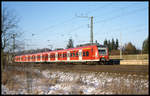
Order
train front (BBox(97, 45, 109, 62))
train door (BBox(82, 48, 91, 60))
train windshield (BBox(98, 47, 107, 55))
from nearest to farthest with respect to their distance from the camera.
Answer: train front (BBox(97, 45, 109, 62)) < train windshield (BBox(98, 47, 107, 55)) < train door (BBox(82, 48, 91, 60))

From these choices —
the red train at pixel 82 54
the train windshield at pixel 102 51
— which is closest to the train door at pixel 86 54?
the red train at pixel 82 54

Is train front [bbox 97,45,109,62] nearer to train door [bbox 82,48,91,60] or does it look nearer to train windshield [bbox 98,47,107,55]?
train windshield [bbox 98,47,107,55]

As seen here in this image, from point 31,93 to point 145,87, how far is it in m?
5.05

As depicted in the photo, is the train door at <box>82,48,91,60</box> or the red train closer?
the red train

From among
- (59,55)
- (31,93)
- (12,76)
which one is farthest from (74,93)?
(59,55)

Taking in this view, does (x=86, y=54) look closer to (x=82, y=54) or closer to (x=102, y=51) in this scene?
(x=82, y=54)

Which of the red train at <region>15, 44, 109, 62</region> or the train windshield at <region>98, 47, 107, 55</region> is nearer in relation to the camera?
the red train at <region>15, 44, 109, 62</region>

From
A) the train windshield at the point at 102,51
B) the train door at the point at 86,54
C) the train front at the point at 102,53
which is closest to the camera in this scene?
the train front at the point at 102,53

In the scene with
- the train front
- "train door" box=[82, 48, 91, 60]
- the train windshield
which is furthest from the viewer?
"train door" box=[82, 48, 91, 60]

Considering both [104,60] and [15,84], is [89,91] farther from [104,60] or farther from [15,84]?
[104,60]

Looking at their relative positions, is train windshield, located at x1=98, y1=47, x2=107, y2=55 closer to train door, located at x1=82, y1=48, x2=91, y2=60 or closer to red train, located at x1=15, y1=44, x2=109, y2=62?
red train, located at x1=15, y1=44, x2=109, y2=62

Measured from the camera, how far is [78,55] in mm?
26047

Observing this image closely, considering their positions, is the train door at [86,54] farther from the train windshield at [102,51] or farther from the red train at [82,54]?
the train windshield at [102,51]

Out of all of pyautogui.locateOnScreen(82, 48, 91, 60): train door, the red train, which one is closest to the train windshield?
the red train
